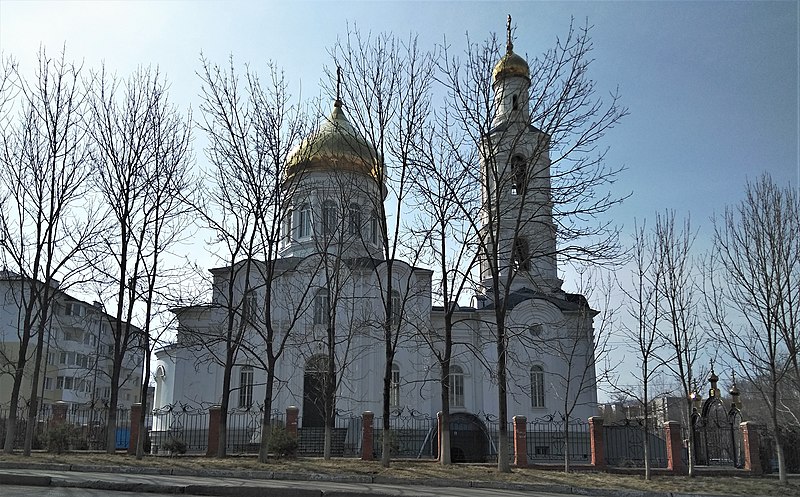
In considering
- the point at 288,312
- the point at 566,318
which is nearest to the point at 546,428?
the point at 566,318

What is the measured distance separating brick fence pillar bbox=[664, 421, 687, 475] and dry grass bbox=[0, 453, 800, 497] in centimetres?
141

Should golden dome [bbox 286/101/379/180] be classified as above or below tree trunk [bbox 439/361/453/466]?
above

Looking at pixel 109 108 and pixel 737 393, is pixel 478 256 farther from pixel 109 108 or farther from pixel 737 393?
pixel 109 108

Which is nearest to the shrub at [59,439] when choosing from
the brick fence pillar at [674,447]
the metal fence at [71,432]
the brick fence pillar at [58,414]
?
the metal fence at [71,432]

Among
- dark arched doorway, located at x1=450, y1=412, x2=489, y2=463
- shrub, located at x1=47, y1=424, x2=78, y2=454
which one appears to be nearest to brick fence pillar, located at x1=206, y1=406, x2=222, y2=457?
shrub, located at x1=47, y1=424, x2=78, y2=454

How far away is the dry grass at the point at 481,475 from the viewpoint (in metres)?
13.6

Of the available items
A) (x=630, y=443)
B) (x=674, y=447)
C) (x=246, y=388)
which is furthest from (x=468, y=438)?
(x=246, y=388)

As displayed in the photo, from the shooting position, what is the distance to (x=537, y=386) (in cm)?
2841

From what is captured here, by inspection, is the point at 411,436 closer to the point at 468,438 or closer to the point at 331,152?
the point at 468,438

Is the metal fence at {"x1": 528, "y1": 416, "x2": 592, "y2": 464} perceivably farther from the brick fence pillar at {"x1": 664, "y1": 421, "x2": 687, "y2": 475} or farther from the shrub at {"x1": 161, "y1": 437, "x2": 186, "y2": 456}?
the shrub at {"x1": 161, "y1": 437, "x2": 186, "y2": 456}

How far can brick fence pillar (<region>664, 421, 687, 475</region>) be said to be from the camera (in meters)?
17.9

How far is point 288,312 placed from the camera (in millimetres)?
26875

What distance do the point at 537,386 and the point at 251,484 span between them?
18.6 meters

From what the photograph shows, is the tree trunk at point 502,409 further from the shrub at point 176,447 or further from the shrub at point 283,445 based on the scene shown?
the shrub at point 176,447
